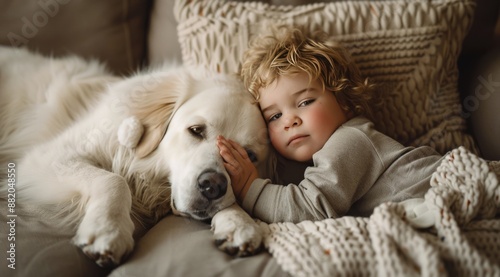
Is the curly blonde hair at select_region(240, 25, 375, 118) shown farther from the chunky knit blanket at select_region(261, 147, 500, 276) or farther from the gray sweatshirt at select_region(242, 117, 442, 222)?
the chunky knit blanket at select_region(261, 147, 500, 276)

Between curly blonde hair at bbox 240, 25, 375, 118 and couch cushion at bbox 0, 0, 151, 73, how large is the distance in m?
0.74

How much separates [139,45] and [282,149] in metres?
1.02

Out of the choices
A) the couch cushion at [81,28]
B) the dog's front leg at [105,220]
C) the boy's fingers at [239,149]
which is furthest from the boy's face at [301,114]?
the couch cushion at [81,28]

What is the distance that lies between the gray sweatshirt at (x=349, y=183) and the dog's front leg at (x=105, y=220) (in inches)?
14.1

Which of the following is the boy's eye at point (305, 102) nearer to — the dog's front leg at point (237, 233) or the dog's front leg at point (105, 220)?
the dog's front leg at point (237, 233)

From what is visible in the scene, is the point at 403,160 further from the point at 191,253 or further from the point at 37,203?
the point at 37,203

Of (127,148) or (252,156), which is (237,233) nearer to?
(252,156)

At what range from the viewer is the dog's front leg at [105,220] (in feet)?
3.22

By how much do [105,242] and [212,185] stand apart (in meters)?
0.32

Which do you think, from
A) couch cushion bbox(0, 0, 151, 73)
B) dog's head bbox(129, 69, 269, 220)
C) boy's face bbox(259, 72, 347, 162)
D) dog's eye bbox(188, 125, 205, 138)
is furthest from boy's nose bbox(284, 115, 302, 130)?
couch cushion bbox(0, 0, 151, 73)

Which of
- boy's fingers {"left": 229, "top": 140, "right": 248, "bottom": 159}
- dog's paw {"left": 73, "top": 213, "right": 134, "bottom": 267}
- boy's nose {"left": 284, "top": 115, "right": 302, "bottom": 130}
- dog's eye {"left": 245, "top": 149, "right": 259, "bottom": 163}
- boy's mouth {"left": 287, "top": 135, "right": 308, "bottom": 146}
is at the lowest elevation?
dog's paw {"left": 73, "top": 213, "right": 134, "bottom": 267}

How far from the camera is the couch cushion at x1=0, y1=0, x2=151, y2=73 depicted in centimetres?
180

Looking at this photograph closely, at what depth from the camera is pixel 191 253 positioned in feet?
3.21

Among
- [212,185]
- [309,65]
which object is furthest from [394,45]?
[212,185]
